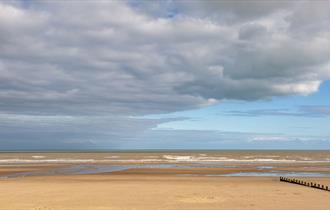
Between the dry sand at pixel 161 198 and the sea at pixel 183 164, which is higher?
the sea at pixel 183 164

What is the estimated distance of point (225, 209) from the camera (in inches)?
696

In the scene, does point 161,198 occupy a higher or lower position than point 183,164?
lower

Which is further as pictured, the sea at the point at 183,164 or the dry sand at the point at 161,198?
the sea at the point at 183,164

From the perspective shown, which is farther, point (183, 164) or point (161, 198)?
point (183, 164)

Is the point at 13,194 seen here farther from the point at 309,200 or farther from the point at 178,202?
the point at 309,200

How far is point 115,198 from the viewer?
68.5 feet

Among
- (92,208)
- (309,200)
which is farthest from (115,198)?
(309,200)

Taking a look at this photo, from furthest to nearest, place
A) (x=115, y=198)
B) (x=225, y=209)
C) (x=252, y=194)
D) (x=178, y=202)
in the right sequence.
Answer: (x=252, y=194) < (x=115, y=198) < (x=178, y=202) < (x=225, y=209)

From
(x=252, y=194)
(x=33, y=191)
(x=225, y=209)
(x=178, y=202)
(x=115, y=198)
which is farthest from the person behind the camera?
(x=33, y=191)

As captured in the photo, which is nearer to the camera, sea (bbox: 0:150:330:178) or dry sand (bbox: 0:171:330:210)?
dry sand (bbox: 0:171:330:210)

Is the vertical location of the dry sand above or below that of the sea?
below

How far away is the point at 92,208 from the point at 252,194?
1073 centimetres

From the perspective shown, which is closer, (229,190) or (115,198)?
(115,198)

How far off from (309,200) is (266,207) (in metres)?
4.24
